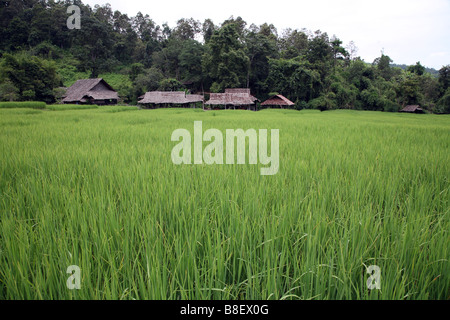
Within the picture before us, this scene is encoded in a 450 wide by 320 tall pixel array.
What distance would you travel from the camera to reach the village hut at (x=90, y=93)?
26188 mm

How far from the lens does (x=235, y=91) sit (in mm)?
31391

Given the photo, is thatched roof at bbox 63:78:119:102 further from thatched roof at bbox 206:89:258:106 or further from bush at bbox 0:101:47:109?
thatched roof at bbox 206:89:258:106

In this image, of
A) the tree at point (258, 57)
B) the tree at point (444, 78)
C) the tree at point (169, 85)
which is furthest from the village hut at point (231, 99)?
the tree at point (444, 78)

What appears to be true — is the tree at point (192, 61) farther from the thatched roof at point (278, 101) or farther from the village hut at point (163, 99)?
the thatched roof at point (278, 101)

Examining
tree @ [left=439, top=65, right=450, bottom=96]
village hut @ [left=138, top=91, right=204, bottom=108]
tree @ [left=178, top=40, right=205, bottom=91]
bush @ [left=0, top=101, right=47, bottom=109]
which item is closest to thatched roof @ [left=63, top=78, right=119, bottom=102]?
village hut @ [left=138, top=91, right=204, bottom=108]

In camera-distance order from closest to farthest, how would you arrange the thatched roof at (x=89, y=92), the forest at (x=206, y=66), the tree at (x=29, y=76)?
the tree at (x=29, y=76)
the thatched roof at (x=89, y=92)
the forest at (x=206, y=66)

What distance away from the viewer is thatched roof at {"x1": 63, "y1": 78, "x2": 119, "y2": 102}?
26141mm

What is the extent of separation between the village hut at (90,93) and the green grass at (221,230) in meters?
27.5

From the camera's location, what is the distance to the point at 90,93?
26375 millimetres

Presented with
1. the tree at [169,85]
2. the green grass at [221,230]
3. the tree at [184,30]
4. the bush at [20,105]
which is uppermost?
the tree at [184,30]

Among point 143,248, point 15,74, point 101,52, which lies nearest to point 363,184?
point 143,248

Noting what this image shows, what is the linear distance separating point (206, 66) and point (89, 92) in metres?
17.0

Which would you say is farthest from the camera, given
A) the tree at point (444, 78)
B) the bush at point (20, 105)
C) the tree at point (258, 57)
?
the tree at point (258, 57)

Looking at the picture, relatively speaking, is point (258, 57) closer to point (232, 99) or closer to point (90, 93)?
point (232, 99)
